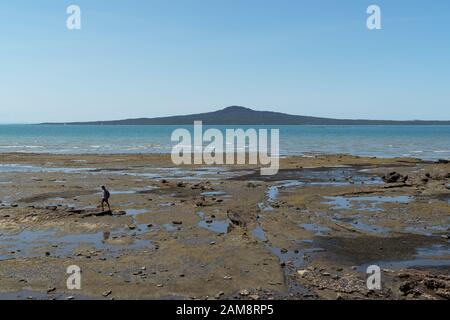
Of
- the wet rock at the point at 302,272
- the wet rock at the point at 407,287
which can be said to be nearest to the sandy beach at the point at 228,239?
the wet rock at the point at 407,287

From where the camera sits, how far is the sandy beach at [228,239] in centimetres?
1361

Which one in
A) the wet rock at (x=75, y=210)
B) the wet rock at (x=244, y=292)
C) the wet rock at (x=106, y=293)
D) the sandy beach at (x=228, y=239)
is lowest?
the wet rock at (x=106, y=293)

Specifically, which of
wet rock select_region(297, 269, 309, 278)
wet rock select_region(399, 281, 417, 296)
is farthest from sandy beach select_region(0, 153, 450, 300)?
wet rock select_region(297, 269, 309, 278)

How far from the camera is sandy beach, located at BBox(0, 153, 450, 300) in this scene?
13.6m

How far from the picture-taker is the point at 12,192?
3247cm

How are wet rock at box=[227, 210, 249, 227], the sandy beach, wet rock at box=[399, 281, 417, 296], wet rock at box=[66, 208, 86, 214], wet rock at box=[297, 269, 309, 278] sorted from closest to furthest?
wet rock at box=[399, 281, 417, 296] < the sandy beach < wet rock at box=[297, 269, 309, 278] < wet rock at box=[227, 210, 249, 227] < wet rock at box=[66, 208, 86, 214]

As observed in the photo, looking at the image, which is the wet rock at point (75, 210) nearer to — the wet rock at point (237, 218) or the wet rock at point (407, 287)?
the wet rock at point (237, 218)

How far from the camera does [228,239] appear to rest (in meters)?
19.2

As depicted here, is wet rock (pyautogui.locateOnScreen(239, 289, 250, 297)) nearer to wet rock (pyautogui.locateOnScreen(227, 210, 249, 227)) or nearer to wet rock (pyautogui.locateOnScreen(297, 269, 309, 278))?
wet rock (pyautogui.locateOnScreen(297, 269, 309, 278))

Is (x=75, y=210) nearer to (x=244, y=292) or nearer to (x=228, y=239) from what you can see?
(x=228, y=239)

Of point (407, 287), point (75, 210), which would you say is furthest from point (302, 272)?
point (75, 210)
